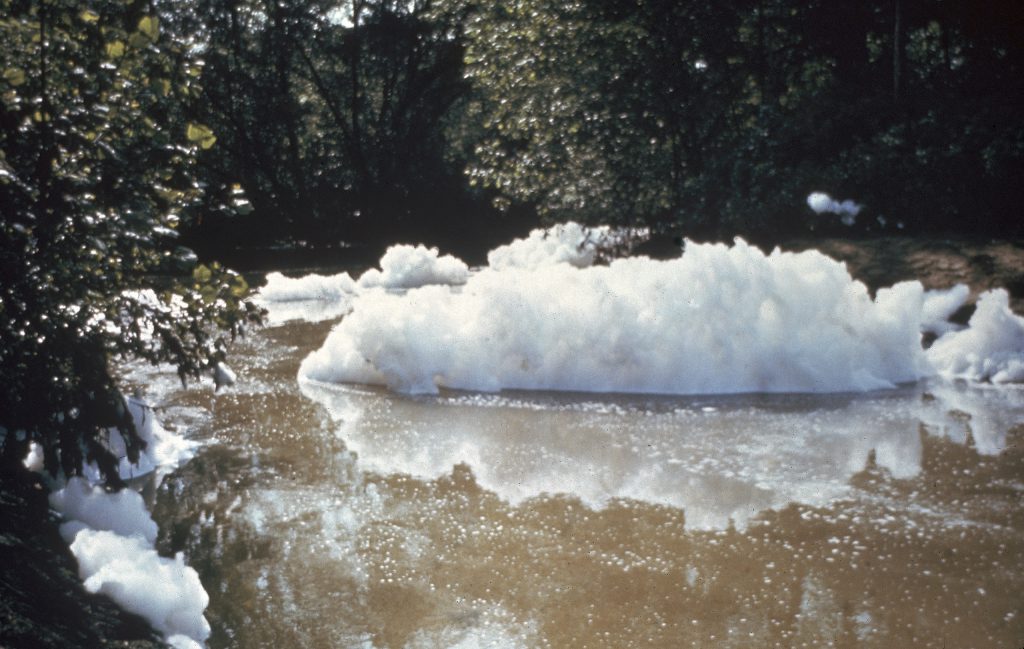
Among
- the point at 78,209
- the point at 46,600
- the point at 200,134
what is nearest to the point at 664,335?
the point at 200,134

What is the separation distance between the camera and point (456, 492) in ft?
18.1

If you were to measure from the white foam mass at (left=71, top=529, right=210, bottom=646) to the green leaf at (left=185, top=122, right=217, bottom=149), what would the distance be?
60.9 inches

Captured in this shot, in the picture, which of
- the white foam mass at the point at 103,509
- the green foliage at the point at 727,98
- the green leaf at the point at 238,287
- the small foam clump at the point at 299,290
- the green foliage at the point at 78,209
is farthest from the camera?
the small foam clump at the point at 299,290

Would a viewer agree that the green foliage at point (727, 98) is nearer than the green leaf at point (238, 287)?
No

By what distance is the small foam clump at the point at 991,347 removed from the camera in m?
7.74

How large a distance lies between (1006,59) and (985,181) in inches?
112

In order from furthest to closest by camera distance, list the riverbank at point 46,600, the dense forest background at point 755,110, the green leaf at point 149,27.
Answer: the dense forest background at point 755,110 < the green leaf at point 149,27 < the riverbank at point 46,600

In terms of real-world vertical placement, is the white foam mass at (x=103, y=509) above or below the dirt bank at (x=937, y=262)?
below

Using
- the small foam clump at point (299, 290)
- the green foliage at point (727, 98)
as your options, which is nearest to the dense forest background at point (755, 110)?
the green foliage at point (727, 98)

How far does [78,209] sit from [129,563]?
1284 millimetres

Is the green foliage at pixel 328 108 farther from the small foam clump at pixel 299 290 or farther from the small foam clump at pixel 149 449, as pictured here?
the small foam clump at pixel 149 449

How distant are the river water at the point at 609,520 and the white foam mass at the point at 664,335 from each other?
0.40 m

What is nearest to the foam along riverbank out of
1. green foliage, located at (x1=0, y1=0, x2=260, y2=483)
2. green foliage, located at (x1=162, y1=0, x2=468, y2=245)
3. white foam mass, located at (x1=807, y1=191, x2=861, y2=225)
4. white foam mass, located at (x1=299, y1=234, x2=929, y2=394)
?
green foliage, located at (x1=0, y1=0, x2=260, y2=483)

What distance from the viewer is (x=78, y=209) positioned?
390 cm
